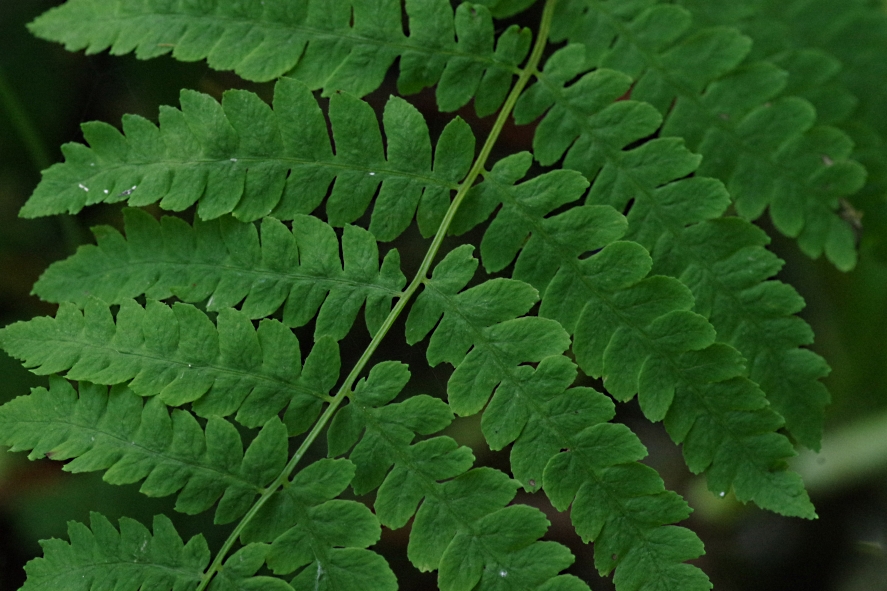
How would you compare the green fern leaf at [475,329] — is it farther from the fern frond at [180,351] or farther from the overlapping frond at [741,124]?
the overlapping frond at [741,124]

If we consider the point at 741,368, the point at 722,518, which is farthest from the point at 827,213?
the point at 722,518

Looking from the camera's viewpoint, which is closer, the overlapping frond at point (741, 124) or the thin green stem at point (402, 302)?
the thin green stem at point (402, 302)

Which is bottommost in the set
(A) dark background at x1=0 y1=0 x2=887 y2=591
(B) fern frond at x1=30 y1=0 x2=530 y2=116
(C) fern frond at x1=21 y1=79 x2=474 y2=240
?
(A) dark background at x1=0 y1=0 x2=887 y2=591

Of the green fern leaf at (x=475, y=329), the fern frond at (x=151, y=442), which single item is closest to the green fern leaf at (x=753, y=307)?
the green fern leaf at (x=475, y=329)

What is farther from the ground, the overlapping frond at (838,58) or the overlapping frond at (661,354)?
the overlapping frond at (838,58)

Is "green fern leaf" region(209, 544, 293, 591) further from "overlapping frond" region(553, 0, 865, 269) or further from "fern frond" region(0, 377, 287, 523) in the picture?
"overlapping frond" region(553, 0, 865, 269)

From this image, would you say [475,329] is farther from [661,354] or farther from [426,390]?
[426,390]

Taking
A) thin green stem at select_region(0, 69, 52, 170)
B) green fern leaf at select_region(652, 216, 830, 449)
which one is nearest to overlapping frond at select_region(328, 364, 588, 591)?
green fern leaf at select_region(652, 216, 830, 449)
